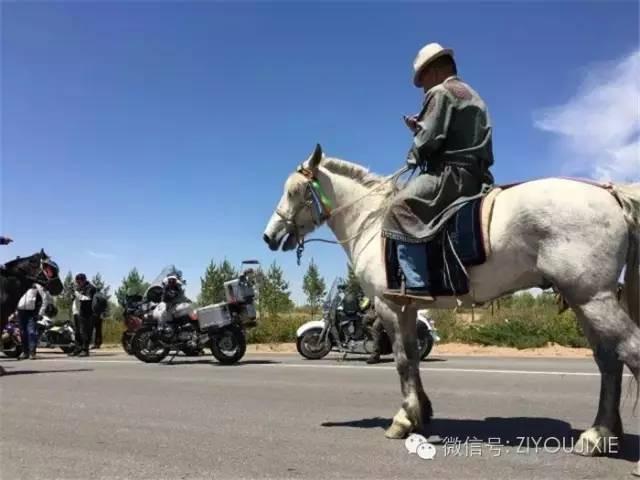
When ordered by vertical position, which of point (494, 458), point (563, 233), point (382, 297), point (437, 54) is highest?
point (437, 54)

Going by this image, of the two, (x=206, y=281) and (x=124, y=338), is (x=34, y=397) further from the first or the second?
(x=206, y=281)

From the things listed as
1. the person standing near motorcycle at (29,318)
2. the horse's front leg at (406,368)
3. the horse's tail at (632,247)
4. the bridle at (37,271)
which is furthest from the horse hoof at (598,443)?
the person standing near motorcycle at (29,318)

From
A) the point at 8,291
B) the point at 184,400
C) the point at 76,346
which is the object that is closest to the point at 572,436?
the point at 184,400

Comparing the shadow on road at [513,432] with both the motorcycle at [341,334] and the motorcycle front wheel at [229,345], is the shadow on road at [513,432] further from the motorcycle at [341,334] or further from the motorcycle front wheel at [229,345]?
the motorcycle front wheel at [229,345]

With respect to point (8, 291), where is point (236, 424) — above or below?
below

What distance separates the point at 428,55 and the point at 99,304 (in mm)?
16197

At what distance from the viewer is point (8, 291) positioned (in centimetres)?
1213

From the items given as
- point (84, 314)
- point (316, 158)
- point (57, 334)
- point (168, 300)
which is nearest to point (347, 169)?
point (316, 158)

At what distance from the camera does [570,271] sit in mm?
4199

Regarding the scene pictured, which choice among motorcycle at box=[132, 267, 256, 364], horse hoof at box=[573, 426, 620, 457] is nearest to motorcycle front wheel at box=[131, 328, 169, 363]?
motorcycle at box=[132, 267, 256, 364]

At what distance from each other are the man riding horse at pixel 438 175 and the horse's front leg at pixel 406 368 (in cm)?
28

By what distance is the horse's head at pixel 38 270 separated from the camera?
12.3m

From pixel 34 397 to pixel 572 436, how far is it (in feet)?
22.1

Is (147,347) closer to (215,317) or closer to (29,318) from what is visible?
(215,317)
